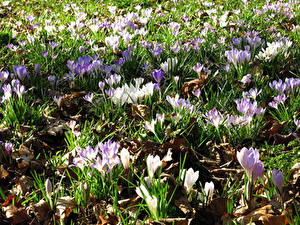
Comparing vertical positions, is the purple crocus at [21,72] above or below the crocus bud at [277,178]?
above

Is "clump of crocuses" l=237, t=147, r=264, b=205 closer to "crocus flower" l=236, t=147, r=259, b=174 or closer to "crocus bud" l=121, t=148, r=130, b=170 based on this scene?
"crocus flower" l=236, t=147, r=259, b=174

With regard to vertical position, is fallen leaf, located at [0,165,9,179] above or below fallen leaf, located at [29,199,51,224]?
above

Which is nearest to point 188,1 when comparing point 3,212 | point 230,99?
point 230,99

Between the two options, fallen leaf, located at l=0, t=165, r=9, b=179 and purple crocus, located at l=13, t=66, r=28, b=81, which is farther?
purple crocus, located at l=13, t=66, r=28, b=81

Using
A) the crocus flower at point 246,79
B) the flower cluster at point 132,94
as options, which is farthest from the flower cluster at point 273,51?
the flower cluster at point 132,94

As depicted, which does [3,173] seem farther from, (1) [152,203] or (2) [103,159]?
(1) [152,203]

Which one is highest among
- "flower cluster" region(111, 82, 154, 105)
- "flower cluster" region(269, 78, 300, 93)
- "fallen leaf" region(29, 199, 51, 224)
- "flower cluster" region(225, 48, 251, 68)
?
"flower cluster" region(225, 48, 251, 68)

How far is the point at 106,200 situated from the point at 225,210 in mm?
628

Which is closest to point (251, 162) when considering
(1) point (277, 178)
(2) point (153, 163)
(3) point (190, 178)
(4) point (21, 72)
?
(1) point (277, 178)

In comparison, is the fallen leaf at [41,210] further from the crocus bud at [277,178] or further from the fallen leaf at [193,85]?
the fallen leaf at [193,85]

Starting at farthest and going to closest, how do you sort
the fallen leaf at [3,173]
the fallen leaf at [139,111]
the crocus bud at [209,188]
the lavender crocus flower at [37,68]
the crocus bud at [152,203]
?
the lavender crocus flower at [37,68] < the fallen leaf at [139,111] < the fallen leaf at [3,173] < the crocus bud at [209,188] < the crocus bud at [152,203]

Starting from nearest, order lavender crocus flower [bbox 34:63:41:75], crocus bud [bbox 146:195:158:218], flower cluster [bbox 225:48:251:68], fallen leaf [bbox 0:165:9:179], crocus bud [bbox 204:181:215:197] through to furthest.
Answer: crocus bud [bbox 146:195:158:218] < crocus bud [bbox 204:181:215:197] < fallen leaf [bbox 0:165:9:179] < flower cluster [bbox 225:48:251:68] < lavender crocus flower [bbox 34:63:41:75]

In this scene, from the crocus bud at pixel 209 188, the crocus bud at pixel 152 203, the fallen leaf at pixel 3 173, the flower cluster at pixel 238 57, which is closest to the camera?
the crocus bud at pixel 152 203

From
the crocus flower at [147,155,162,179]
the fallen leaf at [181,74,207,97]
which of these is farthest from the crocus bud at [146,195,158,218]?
the fallen leaf at [181,74,207,97]
